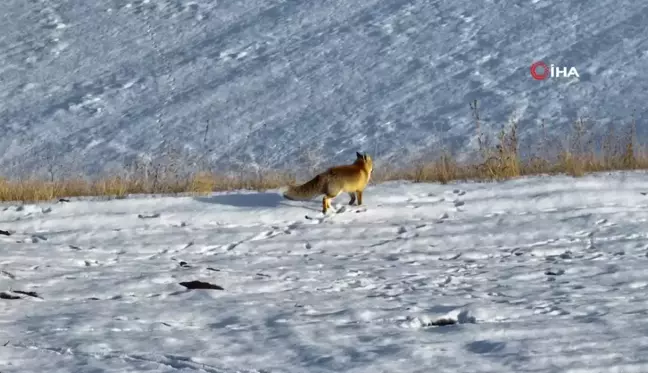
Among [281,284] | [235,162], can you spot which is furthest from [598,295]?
[235,162]

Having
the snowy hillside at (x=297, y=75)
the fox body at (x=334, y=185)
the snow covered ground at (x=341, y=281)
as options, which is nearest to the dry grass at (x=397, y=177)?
the snow covered ground at (x=341, y=281)

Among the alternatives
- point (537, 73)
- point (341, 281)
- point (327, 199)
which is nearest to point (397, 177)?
point (327, 199)

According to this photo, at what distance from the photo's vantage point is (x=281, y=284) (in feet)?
26.9

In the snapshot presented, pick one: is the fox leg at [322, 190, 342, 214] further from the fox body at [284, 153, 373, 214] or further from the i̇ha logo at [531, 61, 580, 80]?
the i̇ha logo at [531, 61, 580, 80]

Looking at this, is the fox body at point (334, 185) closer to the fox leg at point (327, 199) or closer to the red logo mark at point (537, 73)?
the fox leg at point (327, 199)

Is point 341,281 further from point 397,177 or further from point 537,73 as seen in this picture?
point 537,73

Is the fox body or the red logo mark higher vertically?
the red logo mark

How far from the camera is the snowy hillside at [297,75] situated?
1886 cm

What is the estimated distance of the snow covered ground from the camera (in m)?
6.04

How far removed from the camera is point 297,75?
2125cm

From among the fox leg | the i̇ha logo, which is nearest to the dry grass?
the fox leg

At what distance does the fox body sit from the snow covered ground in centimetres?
14

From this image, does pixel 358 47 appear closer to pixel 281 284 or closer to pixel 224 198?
pixel 224 198

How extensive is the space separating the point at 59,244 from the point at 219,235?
1.34m
